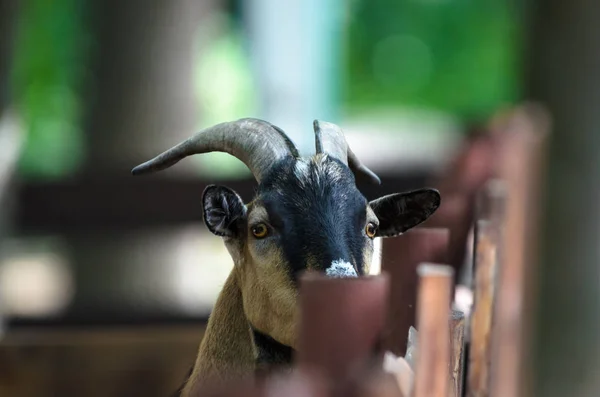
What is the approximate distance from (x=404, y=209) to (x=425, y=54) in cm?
1791

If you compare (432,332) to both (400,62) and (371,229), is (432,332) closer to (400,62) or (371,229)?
(371,229)

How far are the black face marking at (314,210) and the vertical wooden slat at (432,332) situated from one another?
88 centimetres

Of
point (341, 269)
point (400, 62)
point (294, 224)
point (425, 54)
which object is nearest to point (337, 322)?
point (341, 269)

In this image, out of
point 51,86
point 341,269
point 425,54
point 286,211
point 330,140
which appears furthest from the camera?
point 425,54

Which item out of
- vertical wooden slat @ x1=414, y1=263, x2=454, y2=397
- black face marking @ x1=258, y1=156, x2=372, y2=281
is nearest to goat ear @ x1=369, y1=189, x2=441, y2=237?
black face marking @ x1=258, y1=156, x2=372, y2=281

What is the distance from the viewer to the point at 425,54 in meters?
20.3

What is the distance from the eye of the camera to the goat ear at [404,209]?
2.80m

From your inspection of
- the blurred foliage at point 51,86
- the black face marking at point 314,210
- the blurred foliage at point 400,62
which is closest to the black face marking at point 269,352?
the black face marking at point 314,210

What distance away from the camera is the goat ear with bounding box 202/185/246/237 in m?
2.79

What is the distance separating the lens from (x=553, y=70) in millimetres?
7098

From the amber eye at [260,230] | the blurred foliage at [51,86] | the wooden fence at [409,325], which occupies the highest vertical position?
the blurred foliage at [51,86]

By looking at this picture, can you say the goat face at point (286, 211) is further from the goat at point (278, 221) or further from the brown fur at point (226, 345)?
the brown fur at point (226, 345)

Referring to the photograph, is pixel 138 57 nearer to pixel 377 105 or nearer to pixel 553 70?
pixel 553 70

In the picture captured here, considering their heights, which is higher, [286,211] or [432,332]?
[286,211]
